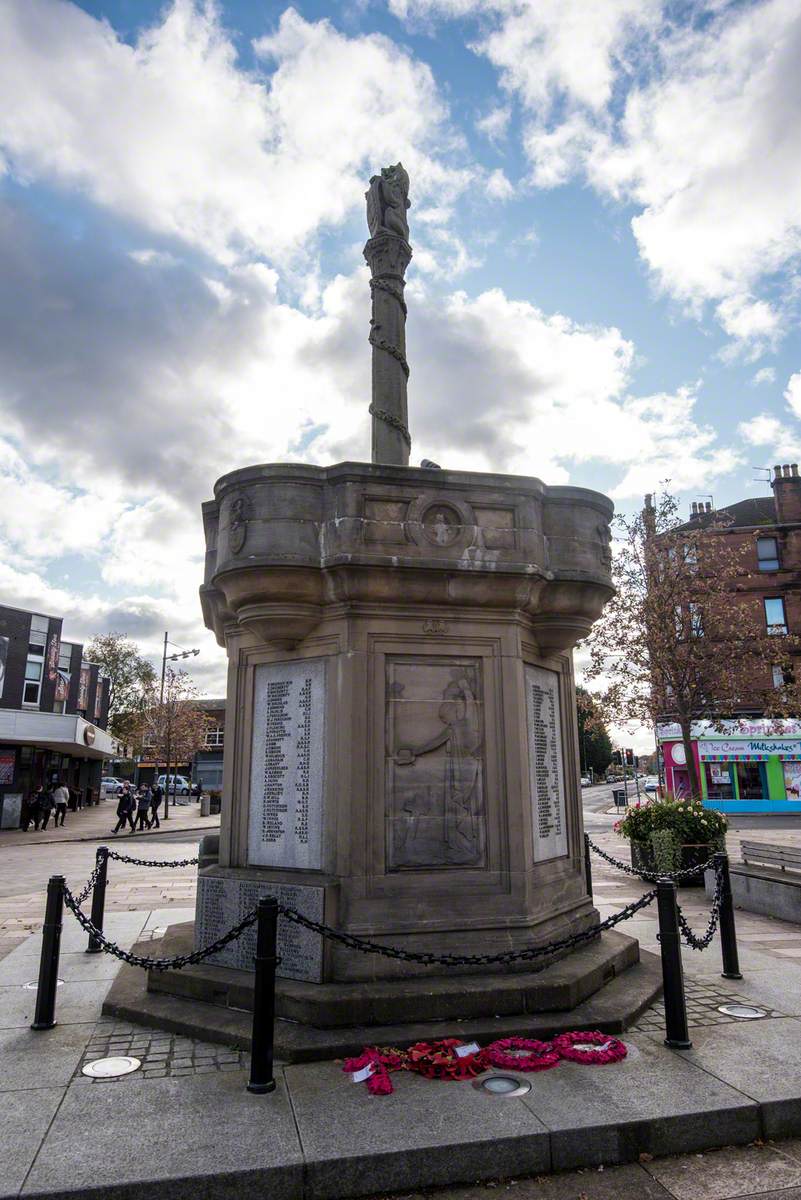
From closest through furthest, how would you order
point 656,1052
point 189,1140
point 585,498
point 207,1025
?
point 189,1140 < point 656,1052 < point 207,1025 < point 585,498

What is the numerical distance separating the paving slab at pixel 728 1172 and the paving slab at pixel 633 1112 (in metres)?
0.08

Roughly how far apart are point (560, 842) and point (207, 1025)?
359 cm

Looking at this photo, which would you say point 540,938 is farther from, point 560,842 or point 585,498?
point 585,498

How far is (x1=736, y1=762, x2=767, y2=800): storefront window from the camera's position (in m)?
37.7

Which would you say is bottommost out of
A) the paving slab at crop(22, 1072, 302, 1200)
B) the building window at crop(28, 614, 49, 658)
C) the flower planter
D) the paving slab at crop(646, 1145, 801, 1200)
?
the paving slab at crop(646, 1145, 801, 1200)

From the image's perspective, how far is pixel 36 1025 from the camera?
581 cm

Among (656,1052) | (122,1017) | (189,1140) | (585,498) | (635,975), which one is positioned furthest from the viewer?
(585,498)

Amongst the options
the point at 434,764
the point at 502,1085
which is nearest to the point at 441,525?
the point at 434,764

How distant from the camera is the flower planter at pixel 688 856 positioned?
13.7 metres

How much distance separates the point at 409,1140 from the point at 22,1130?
216 centimetres

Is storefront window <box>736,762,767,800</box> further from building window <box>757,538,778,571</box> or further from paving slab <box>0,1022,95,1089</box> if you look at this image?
paving slab <box>0,1022,95,1089</box>

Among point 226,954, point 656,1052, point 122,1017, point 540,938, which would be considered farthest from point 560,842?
point 122,1017

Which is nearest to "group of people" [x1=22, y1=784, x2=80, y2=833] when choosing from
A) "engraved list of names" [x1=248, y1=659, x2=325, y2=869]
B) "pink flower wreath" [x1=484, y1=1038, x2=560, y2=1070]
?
"engraved list of names" [x1=248, y1=659, x2=325, y2=869]

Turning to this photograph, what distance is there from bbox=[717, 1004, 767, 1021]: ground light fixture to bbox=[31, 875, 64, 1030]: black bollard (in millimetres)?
5453
